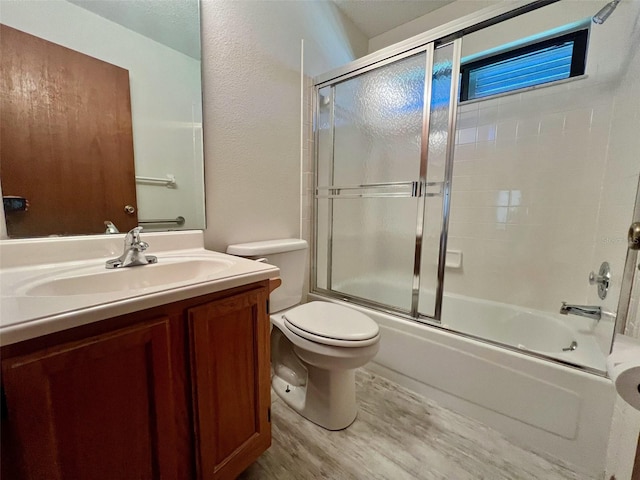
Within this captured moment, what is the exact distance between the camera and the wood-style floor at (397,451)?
1008mm

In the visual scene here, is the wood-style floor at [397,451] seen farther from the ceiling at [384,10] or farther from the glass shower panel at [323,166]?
the ceiling at [384,10]

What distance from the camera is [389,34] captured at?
2.09 meters

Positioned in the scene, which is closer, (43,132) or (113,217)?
(43,132)

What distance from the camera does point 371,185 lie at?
1.76 meters

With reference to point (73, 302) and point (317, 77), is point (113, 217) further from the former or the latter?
point (317, 77)

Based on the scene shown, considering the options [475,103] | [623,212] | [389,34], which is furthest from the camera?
[389,34]

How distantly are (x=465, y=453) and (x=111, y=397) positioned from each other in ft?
4.22

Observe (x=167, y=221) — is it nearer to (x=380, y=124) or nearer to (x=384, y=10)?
(x=380, y=124)

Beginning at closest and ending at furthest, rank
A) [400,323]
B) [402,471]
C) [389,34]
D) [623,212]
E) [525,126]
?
[402,471] → [623,212] → [400,323] → [525,126] → [389,34]

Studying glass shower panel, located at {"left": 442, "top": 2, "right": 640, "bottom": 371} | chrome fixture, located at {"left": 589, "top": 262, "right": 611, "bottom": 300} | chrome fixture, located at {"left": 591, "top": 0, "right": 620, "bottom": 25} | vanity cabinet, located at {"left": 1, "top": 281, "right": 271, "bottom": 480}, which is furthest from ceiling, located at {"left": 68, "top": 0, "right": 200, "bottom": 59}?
chrome fixture, located at {"left": 589, "top": 262, "right": 611, "bottom": 300}

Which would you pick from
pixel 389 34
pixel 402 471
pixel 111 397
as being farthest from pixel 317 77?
pixel 402 471

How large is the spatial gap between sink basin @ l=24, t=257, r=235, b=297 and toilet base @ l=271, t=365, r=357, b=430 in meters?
0.69

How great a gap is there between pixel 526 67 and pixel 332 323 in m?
1.97

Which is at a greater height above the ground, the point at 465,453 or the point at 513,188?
the point at 513,188
